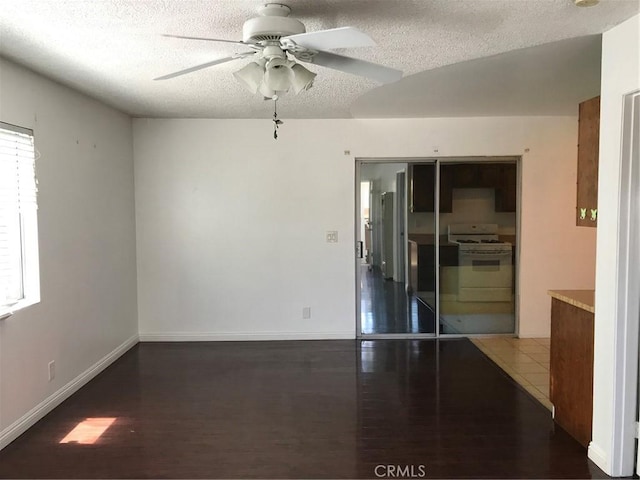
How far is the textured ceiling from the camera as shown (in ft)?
6.88

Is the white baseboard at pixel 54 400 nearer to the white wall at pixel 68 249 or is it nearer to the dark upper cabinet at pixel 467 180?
the white wall at pixel 68 249

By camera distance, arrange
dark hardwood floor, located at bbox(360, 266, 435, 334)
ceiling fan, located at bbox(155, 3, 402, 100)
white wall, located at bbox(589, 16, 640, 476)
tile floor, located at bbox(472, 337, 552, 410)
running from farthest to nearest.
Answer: dark hardwood floor, located at bbox(360, 266, 435, 334)
tile floor, located at bbox(472, 337, 552, 410)
white wall, located at bbox(589, 16, 640, 476)
ceiling fan, located at bbox(155, 3, 402, 100)

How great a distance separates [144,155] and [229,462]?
3441mm

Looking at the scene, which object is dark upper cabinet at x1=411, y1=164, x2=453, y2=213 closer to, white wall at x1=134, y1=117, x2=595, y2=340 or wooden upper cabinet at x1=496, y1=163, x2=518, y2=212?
white wall at x1=134, y1=117, x2=595, y2=340

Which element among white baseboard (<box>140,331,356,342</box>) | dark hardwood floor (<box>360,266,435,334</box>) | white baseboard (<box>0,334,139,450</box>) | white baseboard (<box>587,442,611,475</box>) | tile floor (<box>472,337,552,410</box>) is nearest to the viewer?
white baseboard (<box>587,442,611,475</box>)

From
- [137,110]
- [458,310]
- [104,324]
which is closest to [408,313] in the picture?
[458,310]

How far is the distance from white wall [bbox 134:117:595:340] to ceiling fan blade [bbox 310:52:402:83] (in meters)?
2.75

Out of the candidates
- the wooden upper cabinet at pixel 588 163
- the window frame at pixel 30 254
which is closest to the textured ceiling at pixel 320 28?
the wooden upper cabinet at pixel 588 163

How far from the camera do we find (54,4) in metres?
2.02

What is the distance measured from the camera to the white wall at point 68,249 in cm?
290

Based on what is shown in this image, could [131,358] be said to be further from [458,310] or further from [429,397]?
[458,310]

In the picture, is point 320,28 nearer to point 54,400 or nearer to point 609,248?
point 609,248

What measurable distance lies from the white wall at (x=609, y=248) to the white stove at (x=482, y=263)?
8.26 feet

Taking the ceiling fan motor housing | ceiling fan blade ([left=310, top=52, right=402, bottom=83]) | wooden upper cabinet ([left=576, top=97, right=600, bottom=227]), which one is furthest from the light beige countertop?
the ceiling fan motor housing
